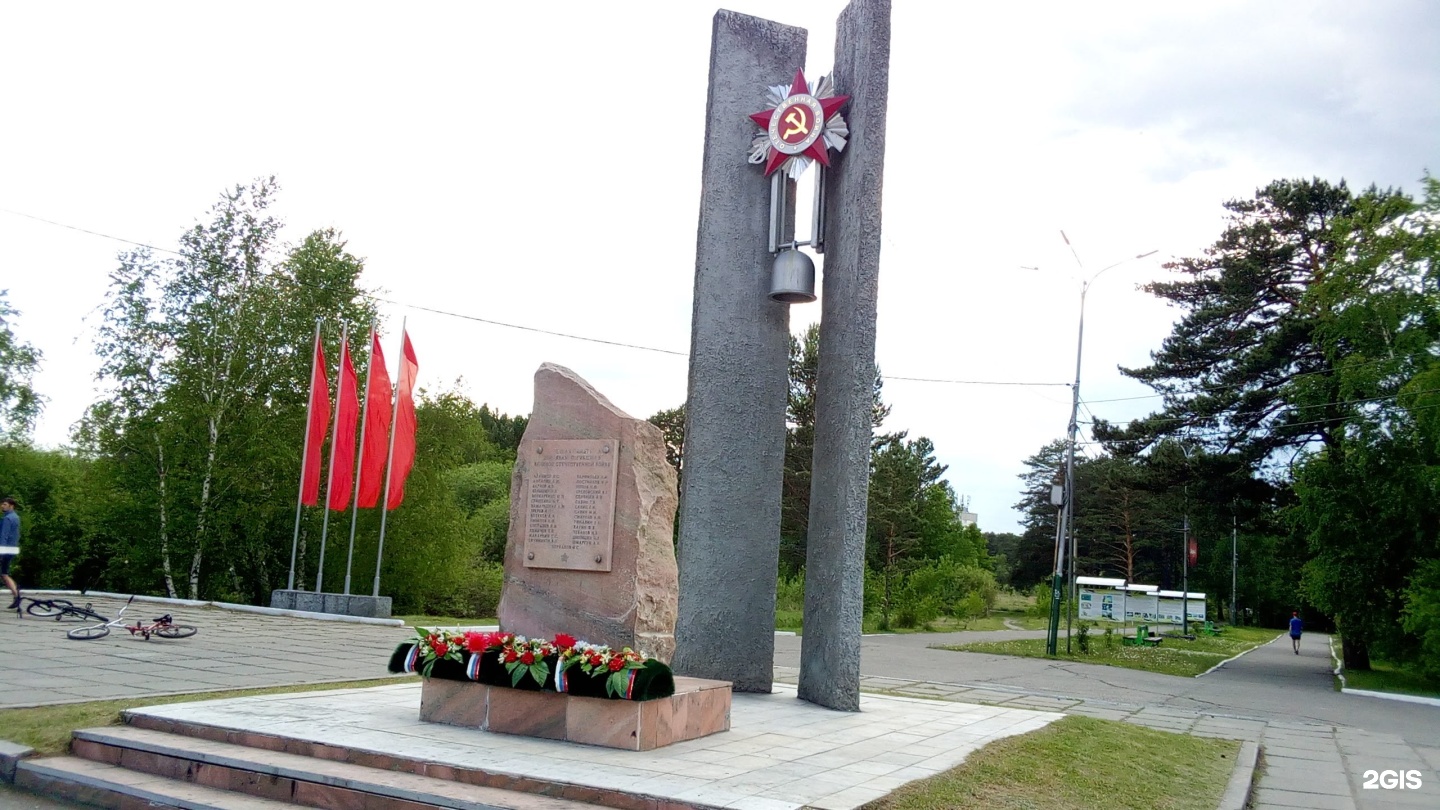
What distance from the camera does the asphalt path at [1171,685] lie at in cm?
1366

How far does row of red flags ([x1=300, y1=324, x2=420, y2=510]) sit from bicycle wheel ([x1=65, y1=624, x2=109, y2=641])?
6.17m

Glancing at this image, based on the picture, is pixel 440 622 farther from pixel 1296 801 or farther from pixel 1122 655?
pixel 1296 801

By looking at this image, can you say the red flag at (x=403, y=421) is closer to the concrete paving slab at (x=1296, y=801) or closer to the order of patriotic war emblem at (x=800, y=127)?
the order of patriotic war emblem at (x=800, y=127)

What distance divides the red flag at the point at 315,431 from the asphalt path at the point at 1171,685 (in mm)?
9104

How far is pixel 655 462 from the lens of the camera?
781cm

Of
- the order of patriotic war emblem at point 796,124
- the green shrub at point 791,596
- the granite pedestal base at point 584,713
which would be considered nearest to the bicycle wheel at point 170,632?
the granite pedestal base at point 584,713

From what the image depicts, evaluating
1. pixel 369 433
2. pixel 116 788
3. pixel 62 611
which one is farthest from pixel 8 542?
pixel 116 788

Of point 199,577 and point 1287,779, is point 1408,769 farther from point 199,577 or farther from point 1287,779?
point 199,577

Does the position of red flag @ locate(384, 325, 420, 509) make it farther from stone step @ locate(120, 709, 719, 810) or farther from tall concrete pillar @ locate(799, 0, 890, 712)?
stone step @ locate(120, 709, 719, 810)

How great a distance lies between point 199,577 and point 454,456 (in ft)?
23.2

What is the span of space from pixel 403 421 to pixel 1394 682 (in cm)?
2120

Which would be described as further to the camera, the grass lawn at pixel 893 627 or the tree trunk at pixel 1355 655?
the grass lawn at pixel 893 627

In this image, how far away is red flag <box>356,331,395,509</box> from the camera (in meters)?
17.8

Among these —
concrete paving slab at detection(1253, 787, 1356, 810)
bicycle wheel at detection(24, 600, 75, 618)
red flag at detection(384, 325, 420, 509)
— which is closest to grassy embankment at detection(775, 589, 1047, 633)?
red flag at detection(384, 325, 420, 509)
